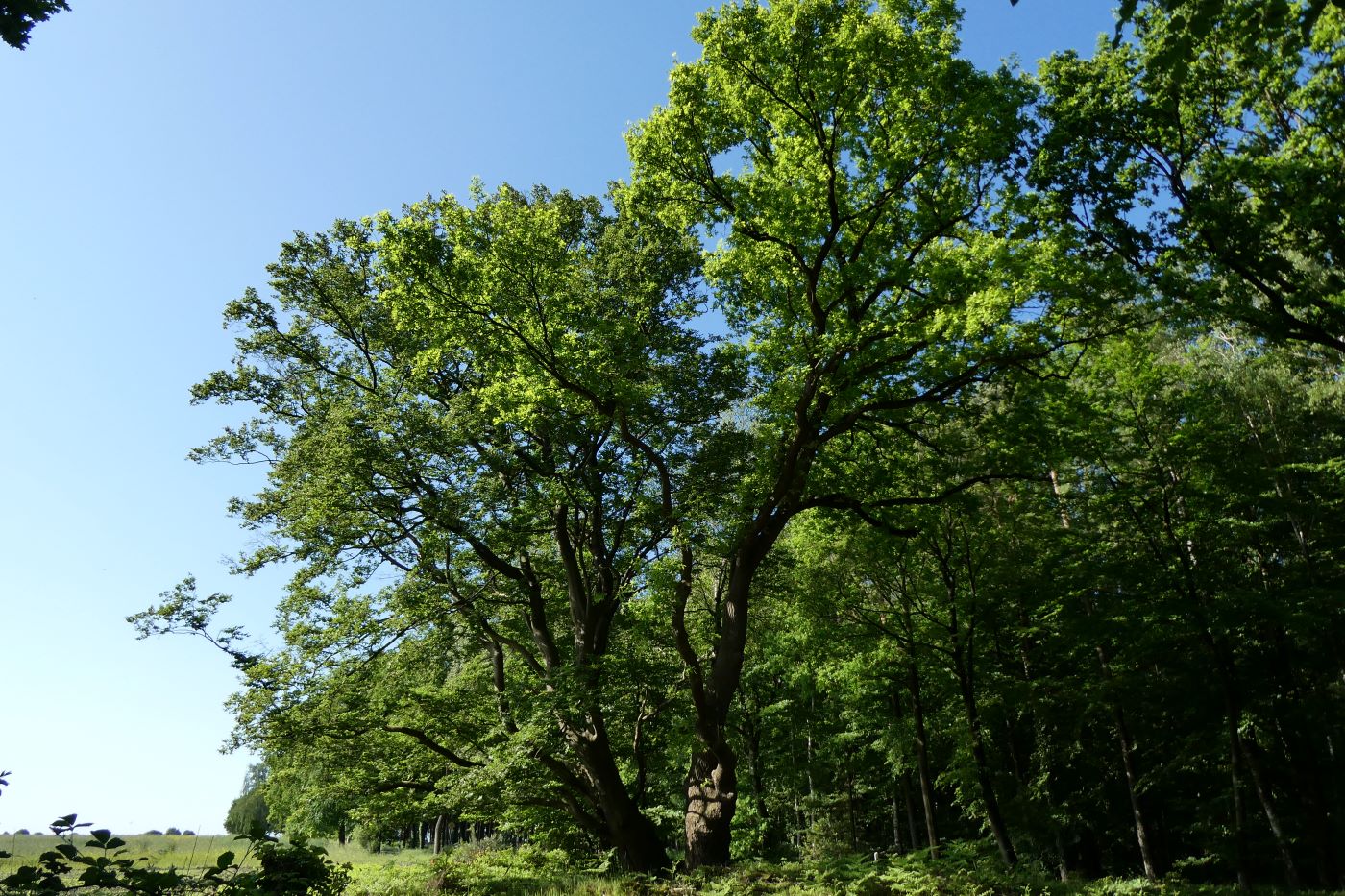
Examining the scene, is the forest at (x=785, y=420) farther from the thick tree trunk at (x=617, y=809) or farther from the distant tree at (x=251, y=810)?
the distant tree at (x=251, y=810)

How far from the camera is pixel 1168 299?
10945mm

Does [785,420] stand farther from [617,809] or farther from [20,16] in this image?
[20,16]

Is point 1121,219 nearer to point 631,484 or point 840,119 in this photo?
point 840,119

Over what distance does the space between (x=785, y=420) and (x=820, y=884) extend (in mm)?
7565

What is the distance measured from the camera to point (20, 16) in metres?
4.55

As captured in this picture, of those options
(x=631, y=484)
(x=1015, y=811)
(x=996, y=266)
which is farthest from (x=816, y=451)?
(x=1015, y=811)

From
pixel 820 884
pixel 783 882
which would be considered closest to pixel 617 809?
pixel 783 882

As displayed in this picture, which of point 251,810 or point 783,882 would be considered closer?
point 783,882

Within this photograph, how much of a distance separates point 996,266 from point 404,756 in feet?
47.6

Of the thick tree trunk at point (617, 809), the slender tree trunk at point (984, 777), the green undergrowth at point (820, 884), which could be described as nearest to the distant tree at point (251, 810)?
the green undergrowth at point (820, 884)

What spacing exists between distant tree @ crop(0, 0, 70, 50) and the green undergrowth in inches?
443

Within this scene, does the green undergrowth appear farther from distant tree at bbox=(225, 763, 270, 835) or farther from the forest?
distant tree at bbox=(225, 763, 270, 835)

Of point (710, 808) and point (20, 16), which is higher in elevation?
point (20, 16)

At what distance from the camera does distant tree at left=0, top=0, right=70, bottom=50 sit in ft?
14.8
